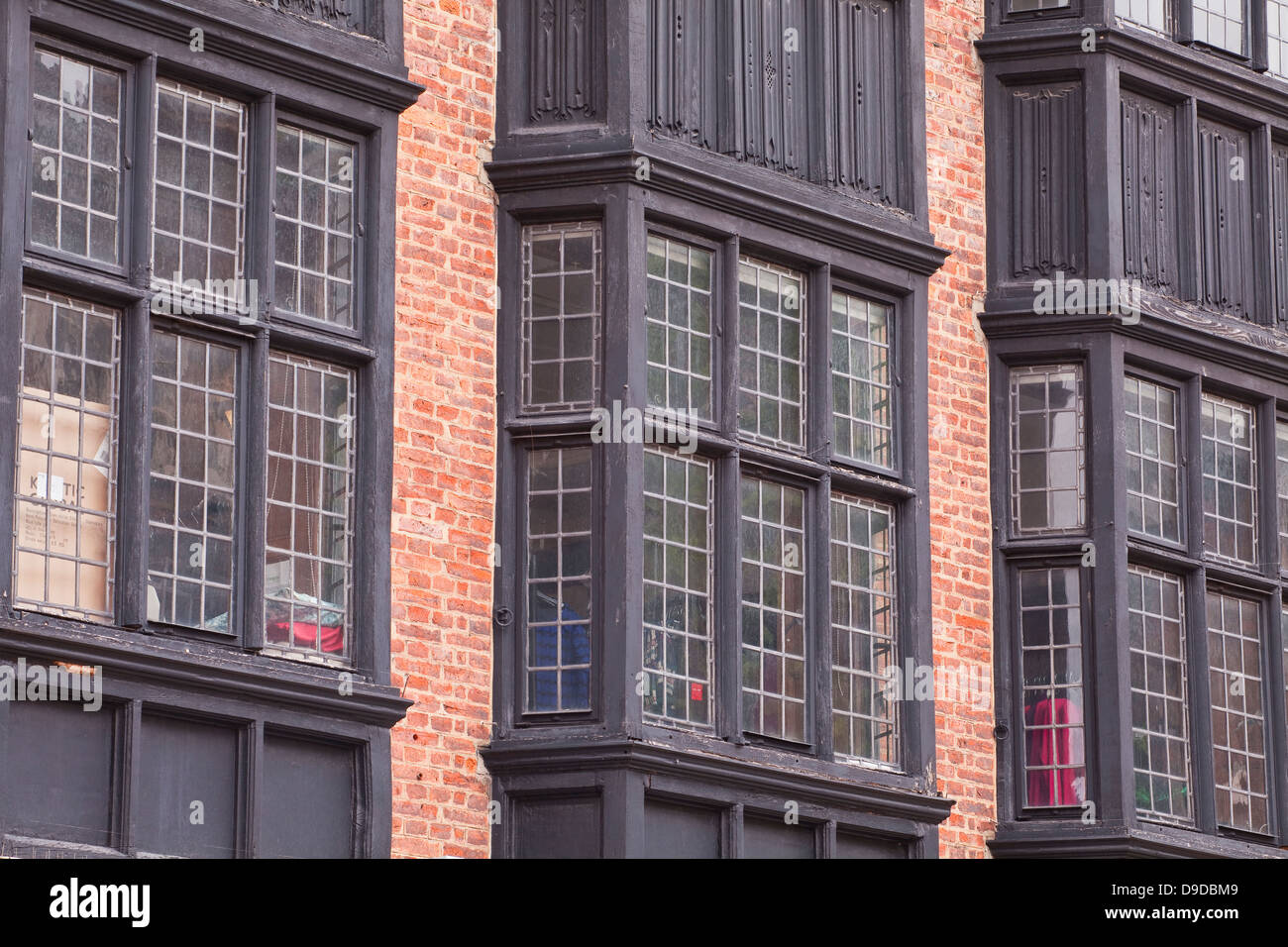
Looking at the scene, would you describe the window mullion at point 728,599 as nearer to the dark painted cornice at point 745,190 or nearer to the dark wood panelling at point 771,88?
the dark painted cornice at point 745,190

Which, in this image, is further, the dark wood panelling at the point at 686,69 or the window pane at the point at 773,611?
the dark wood panelling at the point at 686,69

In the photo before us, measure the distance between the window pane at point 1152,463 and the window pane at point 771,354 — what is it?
2351mm

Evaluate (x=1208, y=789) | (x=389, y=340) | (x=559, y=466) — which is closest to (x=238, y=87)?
(x=389, y=340)

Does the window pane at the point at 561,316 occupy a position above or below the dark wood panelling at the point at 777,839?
above

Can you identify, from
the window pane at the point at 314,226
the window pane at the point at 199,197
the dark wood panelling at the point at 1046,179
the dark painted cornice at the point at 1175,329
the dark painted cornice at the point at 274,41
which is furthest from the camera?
the dark wood panelling at the point at 1046,179

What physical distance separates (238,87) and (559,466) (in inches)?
98.4

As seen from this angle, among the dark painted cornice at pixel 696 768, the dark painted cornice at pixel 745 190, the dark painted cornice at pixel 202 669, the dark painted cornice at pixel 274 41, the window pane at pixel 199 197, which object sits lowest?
the dark painted cornice at pixel 696 768

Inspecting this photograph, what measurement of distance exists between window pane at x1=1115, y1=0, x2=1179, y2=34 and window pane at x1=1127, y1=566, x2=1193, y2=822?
339 cm

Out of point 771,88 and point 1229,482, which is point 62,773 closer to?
point 771,88

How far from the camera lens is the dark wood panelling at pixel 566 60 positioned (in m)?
15.3

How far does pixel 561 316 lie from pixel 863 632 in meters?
2.48

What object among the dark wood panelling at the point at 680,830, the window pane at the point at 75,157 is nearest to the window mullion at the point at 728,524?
the dark wood panelling at the point at 680,830

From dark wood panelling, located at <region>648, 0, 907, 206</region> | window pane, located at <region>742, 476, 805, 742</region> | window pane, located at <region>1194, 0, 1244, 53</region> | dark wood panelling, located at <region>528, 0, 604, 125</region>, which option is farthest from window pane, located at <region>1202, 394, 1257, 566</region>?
dark wood panelling, located at <region>528, 0, 604, 125</region>
